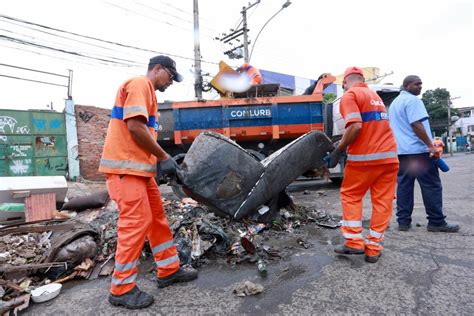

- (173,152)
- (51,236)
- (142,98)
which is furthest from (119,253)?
(173,152)

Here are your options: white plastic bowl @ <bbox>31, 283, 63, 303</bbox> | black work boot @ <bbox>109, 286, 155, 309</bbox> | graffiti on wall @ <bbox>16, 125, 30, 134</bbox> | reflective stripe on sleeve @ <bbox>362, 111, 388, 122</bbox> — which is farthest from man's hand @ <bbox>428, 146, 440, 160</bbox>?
graffiti on wall @ <bbox>16, 125, 30, 134</bbox>

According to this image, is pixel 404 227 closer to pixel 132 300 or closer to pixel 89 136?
pixel 132 300

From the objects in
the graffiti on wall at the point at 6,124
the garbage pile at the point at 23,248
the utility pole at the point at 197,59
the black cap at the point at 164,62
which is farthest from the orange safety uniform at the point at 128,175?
the utility pole at the point at 197,59

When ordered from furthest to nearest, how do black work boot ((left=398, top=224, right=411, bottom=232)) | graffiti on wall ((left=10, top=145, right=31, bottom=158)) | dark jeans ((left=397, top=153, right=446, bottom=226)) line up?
graffiti on wall ((left=10, top=145, right=31, bottom=158))
black work boot ((left=398, top=224, right=411, bottom=232))
dark jeans ((left=397, top=153, right=446, bottom=226))

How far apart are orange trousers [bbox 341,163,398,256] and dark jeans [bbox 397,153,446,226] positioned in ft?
3.10

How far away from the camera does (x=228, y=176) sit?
2.16 m

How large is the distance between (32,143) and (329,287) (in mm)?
10178

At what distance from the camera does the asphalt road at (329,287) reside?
182 cm

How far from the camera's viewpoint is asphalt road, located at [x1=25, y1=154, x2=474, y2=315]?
1.82 meters

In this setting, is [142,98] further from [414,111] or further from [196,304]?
[414,111]

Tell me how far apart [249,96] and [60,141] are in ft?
22.6

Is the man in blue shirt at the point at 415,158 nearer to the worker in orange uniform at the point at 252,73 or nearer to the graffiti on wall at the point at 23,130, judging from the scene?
the worker in orange uniform at the point at 252,73

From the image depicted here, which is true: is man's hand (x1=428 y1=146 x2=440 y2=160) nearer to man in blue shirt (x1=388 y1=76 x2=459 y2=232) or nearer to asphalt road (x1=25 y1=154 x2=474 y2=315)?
man in blue shirt (x1=388 y1=76 x2=459 y2=232)

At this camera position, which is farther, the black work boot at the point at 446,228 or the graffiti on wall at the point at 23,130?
the graffiti on wall at the point at 23,130
